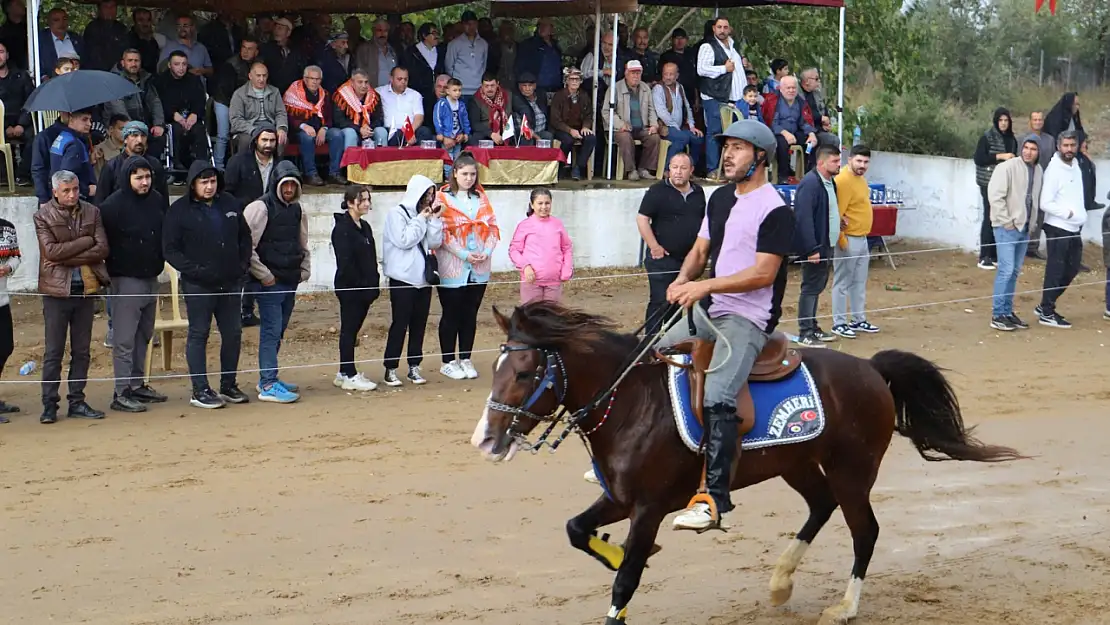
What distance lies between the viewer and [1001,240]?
14.4 m

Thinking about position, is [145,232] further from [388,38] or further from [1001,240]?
[1001,240]

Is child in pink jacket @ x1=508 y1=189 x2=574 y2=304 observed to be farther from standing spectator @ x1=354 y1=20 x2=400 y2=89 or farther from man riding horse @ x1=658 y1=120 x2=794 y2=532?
standing spectator @ x1=354 y1=20 x2=400 y2=89

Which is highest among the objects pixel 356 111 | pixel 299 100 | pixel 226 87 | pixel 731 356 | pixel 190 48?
pixel 190 48

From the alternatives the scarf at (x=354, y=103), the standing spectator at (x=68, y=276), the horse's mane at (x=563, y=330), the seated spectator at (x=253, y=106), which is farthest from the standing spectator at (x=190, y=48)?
the horse's mane at (x=563, y=330)

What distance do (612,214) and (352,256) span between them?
6220 millimetres

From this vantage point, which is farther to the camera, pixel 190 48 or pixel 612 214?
pixel 612 214

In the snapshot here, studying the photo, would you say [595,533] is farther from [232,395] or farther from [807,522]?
[232,395]

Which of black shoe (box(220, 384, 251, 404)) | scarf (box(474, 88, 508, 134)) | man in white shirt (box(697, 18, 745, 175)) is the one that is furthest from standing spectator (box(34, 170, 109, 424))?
man in white shirt (box(697, 18, 745, 175))

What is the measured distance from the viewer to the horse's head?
604cm

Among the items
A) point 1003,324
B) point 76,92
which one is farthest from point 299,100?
point 1003,324

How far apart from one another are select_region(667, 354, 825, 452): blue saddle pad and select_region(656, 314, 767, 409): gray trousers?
0.16 meters

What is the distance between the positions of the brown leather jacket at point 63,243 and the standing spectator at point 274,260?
1370 mm

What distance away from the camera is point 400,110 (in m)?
15.9

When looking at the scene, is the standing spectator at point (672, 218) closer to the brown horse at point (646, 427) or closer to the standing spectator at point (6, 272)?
the brown horse at point (646, 427)
